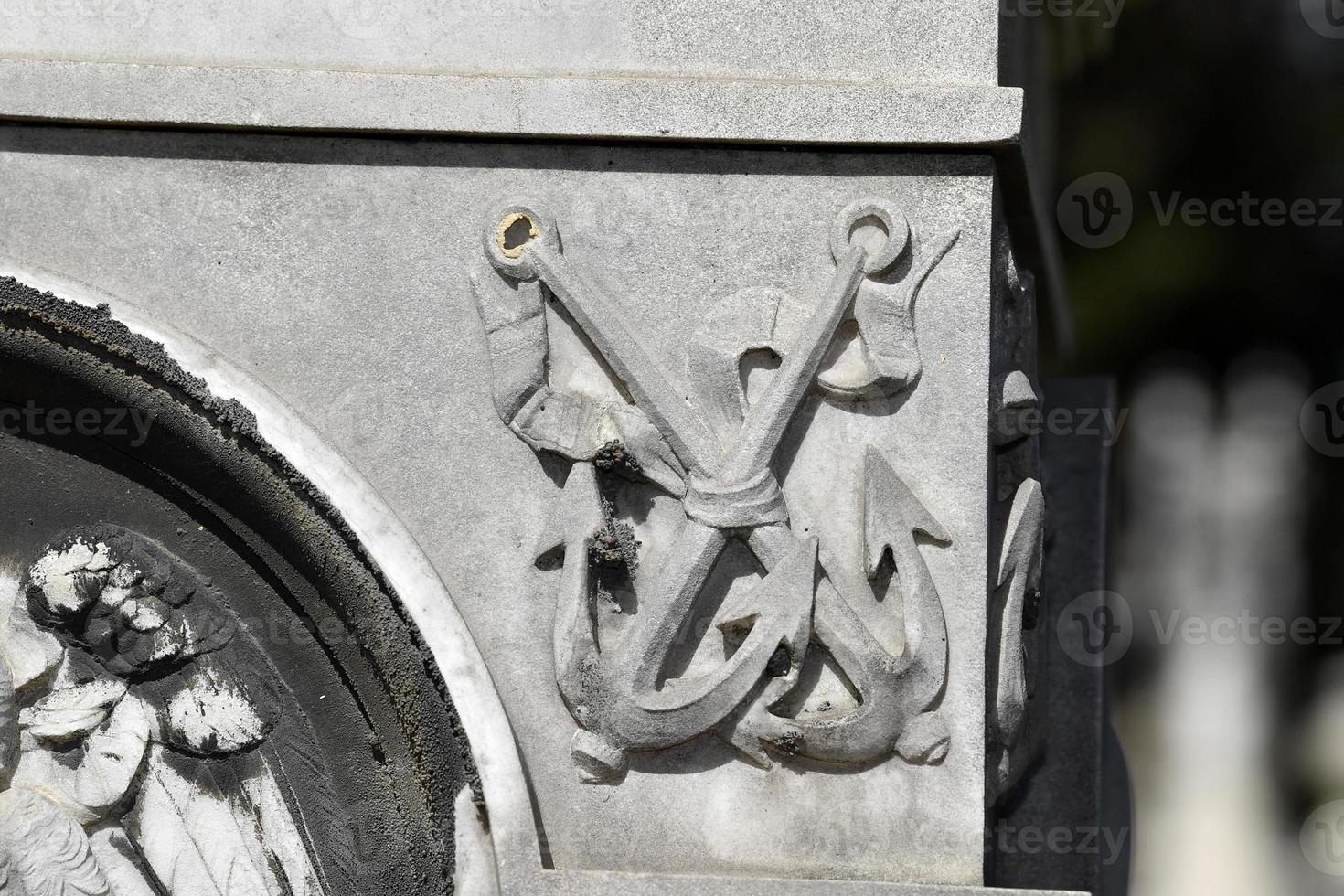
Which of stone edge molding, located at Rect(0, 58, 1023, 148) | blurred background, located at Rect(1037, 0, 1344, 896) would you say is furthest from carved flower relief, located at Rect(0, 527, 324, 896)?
blurred background, located at Rect(1037, 0, 1344, 896)

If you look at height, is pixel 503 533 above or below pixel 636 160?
below

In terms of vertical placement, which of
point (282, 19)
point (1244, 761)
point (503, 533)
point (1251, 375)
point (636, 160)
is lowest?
point (503, 533)

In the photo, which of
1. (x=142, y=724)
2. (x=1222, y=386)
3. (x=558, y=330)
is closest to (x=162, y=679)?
(x=142, y=724)

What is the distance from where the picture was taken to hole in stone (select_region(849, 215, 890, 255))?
11.5ft

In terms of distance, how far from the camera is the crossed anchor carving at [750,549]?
133 inches

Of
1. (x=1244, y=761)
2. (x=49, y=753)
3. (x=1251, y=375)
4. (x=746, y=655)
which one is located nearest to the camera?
(x=746, y=655)

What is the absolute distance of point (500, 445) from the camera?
351 centimetres

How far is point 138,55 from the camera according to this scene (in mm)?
3646

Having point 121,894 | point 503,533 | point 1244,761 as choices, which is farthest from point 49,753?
point 1244,761

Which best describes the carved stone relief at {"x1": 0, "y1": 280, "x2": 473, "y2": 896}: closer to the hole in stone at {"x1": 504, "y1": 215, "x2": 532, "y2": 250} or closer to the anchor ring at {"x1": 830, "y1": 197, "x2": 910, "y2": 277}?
the hole in stone at {"x1": 504, "y1": 215, "x2": 532, "y2": 250}

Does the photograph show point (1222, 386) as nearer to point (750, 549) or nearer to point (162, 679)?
point (750, 549)

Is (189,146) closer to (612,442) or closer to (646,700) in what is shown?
(612,442)

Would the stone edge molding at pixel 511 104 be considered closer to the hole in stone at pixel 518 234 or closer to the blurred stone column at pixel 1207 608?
the hole in stone at pixel 518 234

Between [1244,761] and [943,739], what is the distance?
12.3m
